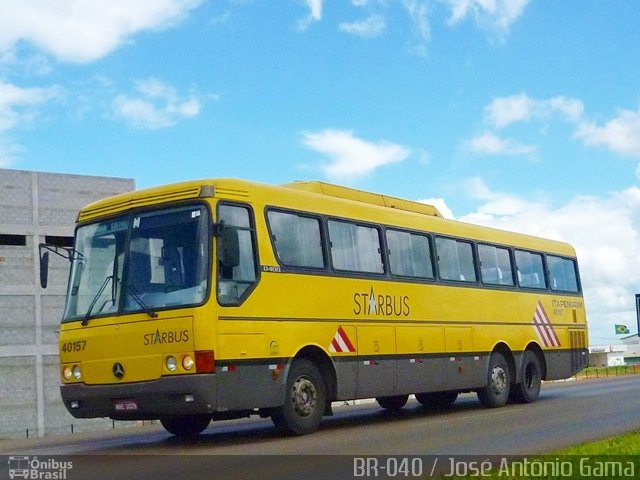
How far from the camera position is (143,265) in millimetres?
13086

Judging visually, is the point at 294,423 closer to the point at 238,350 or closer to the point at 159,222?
the point at 238,350

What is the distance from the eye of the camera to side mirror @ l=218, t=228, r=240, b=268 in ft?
41.9

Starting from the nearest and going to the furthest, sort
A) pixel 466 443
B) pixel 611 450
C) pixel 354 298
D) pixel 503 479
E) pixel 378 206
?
pixel 503 479 → pixel 611 450 → pixel 466 443 → pixel 354 298 → pixel 378 206

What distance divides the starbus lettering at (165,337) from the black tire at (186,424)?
7.84 feet

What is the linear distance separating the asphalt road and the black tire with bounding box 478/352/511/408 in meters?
0.31

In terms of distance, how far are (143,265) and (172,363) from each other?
1408 millimetres

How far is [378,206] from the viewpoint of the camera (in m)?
17.0

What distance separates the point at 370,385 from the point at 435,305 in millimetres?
2710

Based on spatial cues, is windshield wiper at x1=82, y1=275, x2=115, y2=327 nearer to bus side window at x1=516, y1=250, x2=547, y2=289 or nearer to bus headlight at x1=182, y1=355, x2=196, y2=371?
bus headlight at x1=182, y1=355, x2=196, y2=371

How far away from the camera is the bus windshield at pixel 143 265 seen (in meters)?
12.7

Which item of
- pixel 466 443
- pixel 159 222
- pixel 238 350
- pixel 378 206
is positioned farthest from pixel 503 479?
pixel 378 206

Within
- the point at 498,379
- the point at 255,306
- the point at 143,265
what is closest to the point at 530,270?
the point at 498,379

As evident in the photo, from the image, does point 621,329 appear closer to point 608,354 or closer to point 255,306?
point 608,354

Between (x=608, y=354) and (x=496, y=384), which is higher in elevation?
(x=608, y=354)
